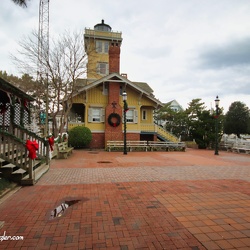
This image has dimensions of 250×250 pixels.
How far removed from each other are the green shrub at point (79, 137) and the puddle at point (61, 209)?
13808 millimetres

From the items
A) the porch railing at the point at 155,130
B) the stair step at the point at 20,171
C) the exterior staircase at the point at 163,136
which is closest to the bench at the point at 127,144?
the porch railing at the point at 155,130

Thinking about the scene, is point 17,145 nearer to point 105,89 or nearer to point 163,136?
point 105,89

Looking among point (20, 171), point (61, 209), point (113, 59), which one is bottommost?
point (61, 209)

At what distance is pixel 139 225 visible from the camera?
3.55 meters

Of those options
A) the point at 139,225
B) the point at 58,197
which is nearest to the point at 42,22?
the point at 58,197

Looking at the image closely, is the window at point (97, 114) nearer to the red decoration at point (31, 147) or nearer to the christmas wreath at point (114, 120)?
the christmas wreath at point (114, 120)

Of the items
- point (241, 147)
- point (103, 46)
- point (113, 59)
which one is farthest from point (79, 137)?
point (103, 46)

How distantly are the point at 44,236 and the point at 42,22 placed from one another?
103 feet

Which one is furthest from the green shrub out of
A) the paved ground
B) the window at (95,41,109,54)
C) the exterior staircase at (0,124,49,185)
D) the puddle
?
the window at (95,41,109,54)

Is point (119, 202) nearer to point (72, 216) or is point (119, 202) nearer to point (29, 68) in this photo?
point (72, 216)

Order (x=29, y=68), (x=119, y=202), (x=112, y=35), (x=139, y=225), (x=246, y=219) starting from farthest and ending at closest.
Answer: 1. (x=112, y=35)
2. (x=29, y=68)
3. (x=119, y=202)
4. (x=246, y=219)
5. (x=139, y=225)

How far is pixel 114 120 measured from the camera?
2030 cm

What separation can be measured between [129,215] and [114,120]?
A: 1653cm

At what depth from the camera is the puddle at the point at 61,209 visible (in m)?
3.98
